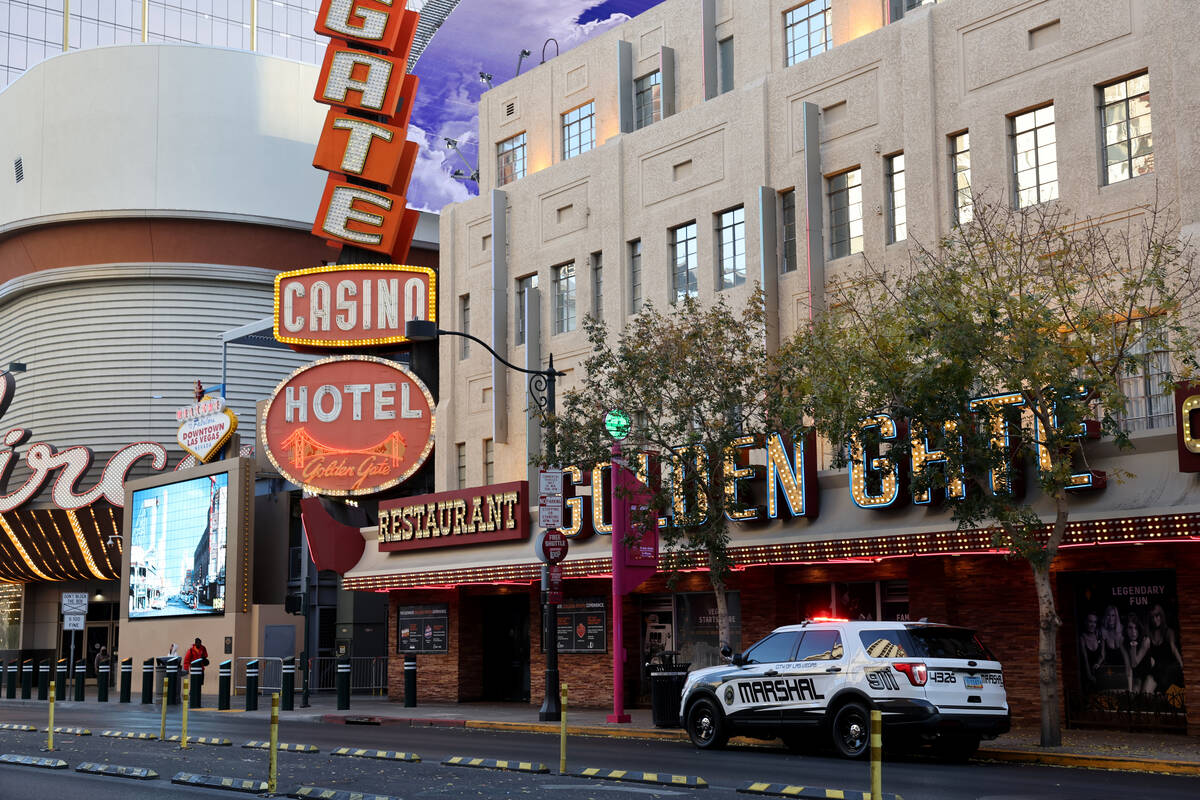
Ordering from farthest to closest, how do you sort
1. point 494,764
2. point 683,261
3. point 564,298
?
point 564,298 → point 683,261 → point 494,764

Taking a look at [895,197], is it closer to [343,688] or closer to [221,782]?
[343,688]

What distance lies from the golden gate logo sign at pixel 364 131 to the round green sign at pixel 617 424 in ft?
61.7

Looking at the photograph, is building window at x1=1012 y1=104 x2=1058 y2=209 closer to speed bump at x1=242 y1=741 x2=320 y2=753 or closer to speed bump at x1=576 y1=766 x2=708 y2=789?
speed bump at x1=576 y1=766 x2=708 y2=789

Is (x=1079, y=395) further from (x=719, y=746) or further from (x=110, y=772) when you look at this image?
(x=110, y=772)

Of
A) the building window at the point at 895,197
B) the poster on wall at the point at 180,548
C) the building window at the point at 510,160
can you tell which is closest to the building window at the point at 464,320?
the building window at the point at 510,160

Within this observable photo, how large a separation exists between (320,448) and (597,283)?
10.7 m

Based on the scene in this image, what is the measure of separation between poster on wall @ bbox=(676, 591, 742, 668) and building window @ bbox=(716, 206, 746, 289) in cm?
667

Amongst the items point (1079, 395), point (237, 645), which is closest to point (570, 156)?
point (237, 645)

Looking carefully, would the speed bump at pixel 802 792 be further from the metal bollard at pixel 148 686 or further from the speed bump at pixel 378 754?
the metal bollard at pixel 148 686

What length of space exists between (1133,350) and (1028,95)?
4.97m

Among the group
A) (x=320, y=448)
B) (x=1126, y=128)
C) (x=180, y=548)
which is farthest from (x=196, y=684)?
(x=1126, y=128)

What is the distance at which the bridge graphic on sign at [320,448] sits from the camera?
1515 inches

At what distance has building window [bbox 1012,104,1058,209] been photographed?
24.0 metres

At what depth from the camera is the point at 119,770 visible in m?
16.3
